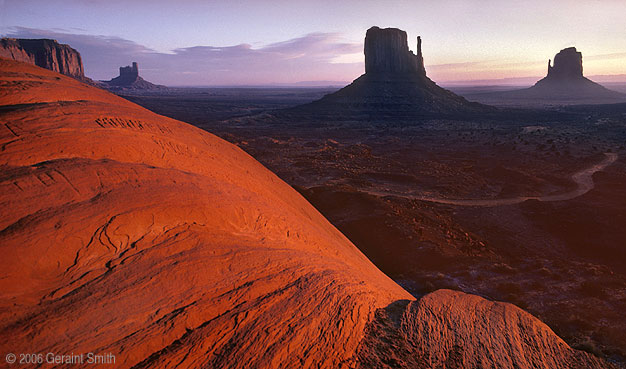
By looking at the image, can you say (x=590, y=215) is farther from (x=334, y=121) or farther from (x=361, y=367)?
(x=334, y=121)

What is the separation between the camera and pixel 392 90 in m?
95.2

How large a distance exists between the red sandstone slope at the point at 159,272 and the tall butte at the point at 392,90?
79669mm

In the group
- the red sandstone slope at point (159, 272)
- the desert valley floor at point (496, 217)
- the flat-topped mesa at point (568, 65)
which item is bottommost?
the desert valley floor at point (496, 217)

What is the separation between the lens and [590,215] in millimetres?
19078

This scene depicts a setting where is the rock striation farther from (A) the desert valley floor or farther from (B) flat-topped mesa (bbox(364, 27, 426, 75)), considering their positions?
(A) the desert valley floor

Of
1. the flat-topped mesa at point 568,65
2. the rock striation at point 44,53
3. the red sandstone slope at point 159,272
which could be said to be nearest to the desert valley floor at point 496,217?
the red sandstone slope at point 159,272

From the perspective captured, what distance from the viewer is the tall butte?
87.1 m

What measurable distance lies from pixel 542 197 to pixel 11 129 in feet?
91.0

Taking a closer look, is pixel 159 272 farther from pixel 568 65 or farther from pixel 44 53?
pixel 568 65

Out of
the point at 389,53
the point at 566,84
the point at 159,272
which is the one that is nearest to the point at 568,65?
the point at 566,84

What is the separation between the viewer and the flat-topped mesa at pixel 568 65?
164 m

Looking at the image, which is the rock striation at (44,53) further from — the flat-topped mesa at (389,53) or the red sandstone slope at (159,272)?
the red sandstone slope at (159,272)

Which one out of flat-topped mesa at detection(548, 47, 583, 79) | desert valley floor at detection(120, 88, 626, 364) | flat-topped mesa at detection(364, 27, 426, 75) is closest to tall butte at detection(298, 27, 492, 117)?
flat-topped mesa at detection(364, 27, 426, 75)

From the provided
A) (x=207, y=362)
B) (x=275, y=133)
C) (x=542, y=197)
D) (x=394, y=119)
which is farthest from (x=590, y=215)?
(x=394, y=119)
